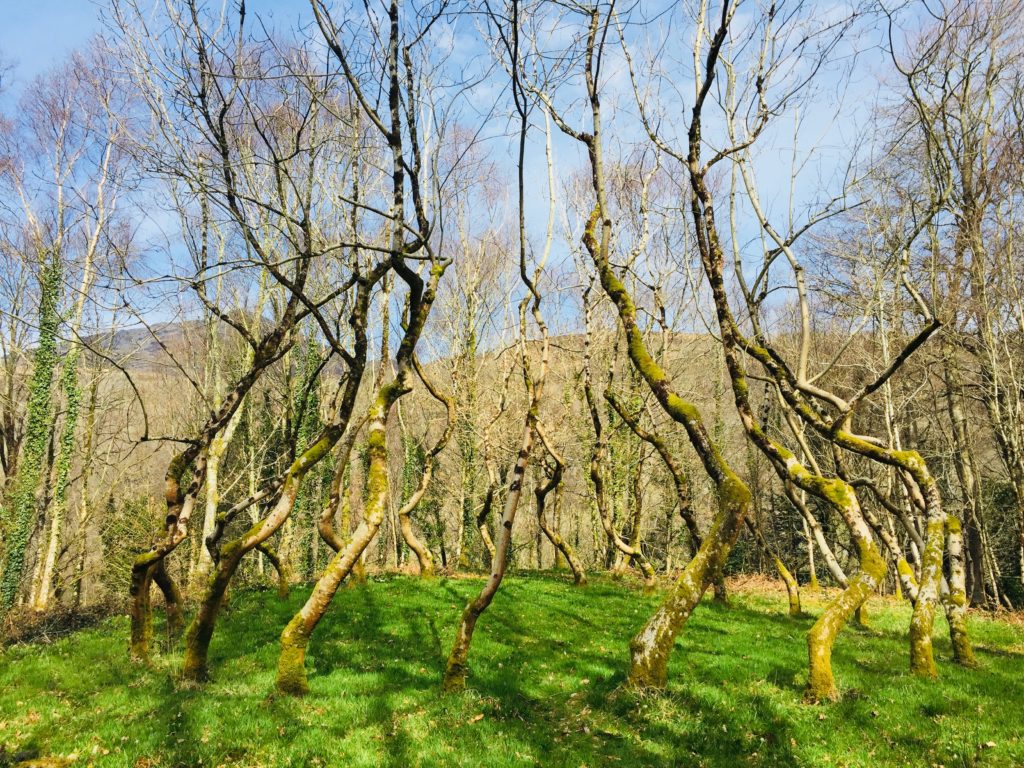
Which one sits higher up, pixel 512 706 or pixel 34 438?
pixel 34 438

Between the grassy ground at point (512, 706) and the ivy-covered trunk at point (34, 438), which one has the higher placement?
the ivy-covered trunk at point (34, 438)

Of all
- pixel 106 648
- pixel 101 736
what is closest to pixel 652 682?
pixel 101 736

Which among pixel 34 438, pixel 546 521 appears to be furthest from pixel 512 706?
pixel 34 438

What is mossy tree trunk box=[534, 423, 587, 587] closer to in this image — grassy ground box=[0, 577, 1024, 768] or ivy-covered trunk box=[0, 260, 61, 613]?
grassy ground box=[0, 577, 1024, 768]

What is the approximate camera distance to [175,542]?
8859 millimetres

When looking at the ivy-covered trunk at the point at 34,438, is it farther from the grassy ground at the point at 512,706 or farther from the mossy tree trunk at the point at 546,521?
the mossy tree trunk at the point at 546,521

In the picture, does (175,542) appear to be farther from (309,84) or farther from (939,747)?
(939,747)

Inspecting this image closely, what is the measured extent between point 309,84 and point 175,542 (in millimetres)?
7275

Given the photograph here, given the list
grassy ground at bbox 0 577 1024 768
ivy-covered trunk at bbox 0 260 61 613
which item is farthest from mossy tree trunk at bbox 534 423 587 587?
ivy-covered trunk at bbox 0 260 61 613

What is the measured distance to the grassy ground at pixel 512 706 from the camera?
18.0 ft

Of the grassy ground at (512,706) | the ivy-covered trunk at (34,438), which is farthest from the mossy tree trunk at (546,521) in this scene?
the ivy-covered trunk at (34,438)

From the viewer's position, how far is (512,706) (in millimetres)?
6980

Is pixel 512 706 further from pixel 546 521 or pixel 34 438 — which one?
pixel 34 438

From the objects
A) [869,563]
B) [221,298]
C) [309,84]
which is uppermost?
[221,298]
